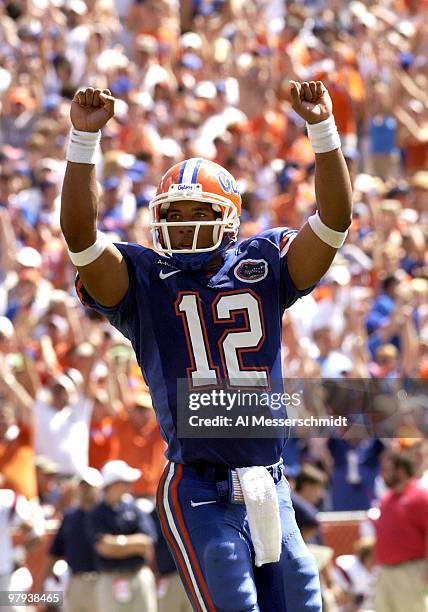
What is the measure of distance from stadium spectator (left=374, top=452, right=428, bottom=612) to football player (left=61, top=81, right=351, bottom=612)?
14.5 ft

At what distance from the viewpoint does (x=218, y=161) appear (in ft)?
43.7

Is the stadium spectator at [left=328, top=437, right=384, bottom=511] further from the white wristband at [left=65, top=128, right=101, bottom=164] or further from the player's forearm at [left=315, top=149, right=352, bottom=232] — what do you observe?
the white wristband at [left=65, top=128, right=101, bottom=164]

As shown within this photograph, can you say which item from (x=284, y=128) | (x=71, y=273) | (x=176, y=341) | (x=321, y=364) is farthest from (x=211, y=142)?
(x=176, y=341)

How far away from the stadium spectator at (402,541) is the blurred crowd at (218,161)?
16 centimetres

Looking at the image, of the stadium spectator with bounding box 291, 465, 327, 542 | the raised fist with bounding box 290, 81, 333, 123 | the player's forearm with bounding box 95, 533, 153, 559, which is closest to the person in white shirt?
the player's forearm with bounding box 95, 533, 153, 559

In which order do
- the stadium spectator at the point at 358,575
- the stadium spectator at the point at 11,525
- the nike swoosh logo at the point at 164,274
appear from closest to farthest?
the nike swoosh logo at the point at 164,274, the stadium spectator at the point at 11,525, the stadium spectator at the point at 358,575

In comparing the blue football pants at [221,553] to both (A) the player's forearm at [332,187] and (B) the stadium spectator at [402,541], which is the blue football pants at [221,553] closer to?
(A) the player's forearm at [332,187]

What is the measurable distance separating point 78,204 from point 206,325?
64cm

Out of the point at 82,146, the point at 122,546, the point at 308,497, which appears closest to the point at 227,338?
the point at 82,146

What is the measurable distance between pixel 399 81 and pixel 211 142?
8.90 feet

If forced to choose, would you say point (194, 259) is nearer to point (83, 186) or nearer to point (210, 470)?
point (83, 186)

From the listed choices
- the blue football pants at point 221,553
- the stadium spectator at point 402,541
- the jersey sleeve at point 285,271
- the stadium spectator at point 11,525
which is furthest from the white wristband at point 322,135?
the stadium spectator at point 402,541

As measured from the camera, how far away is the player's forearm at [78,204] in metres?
5.07

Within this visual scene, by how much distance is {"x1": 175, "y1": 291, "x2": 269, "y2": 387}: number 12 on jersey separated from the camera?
17.2ft
